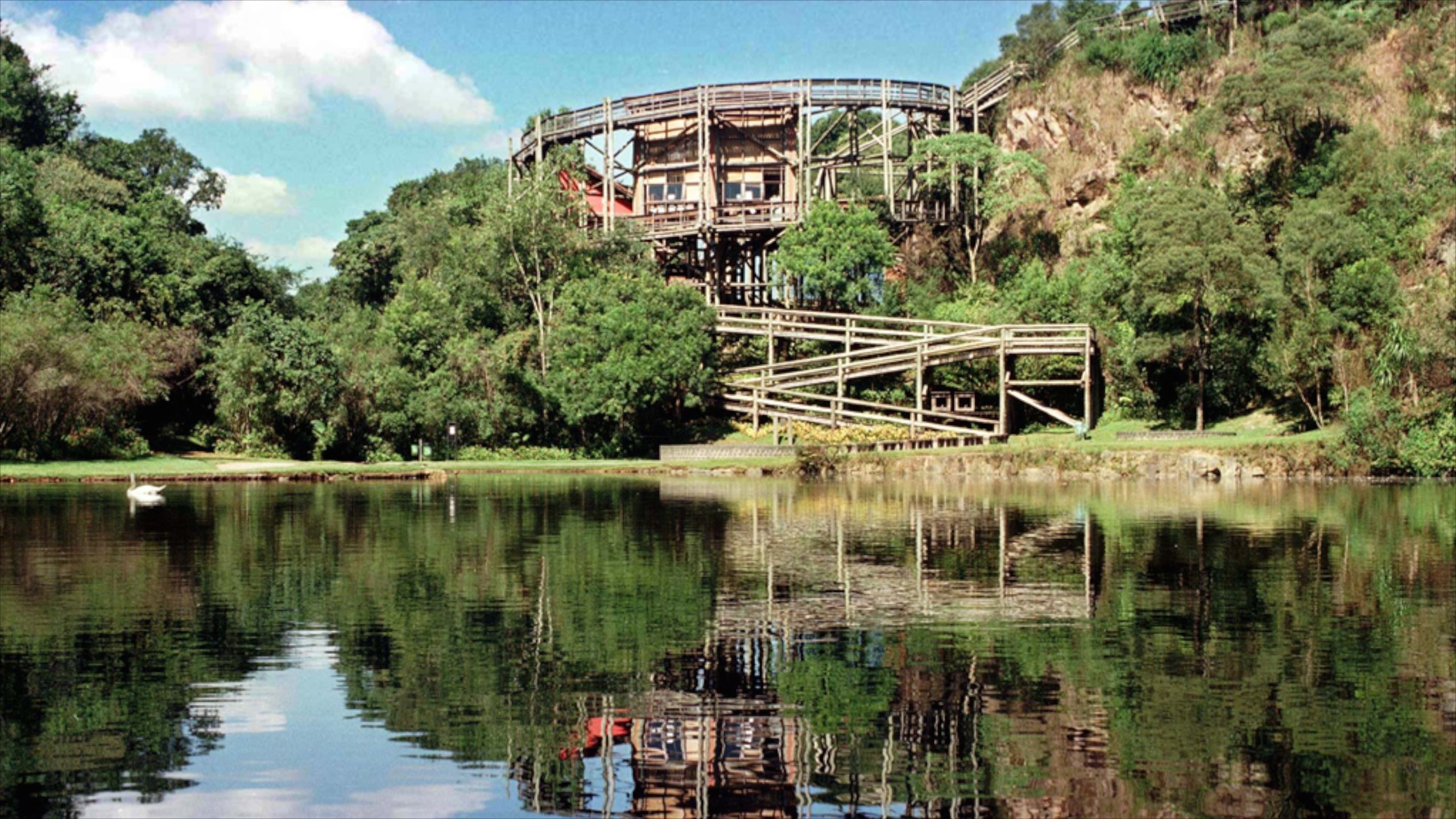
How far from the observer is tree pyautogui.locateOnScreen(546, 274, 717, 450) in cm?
6153

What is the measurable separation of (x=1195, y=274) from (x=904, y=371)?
14771 millimetres

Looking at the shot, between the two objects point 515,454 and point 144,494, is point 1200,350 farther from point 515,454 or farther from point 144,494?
point 144,494

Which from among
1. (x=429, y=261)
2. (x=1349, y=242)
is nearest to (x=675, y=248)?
(x=429, y=261)

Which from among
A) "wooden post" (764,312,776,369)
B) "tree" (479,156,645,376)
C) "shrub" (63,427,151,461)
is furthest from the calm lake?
"tree" (479,156,645,376)

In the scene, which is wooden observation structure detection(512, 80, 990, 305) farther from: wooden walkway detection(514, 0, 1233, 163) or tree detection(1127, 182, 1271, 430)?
tree detection(1127, 182, 1271, 430)

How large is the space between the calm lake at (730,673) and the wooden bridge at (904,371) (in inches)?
1164

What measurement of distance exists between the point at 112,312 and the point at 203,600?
46599mm

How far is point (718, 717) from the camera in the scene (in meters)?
14.4

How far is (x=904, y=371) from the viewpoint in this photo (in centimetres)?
6669

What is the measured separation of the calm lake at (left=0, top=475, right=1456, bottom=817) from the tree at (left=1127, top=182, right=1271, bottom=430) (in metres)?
25.8

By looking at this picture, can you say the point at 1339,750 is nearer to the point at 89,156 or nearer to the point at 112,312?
the point at 112,312

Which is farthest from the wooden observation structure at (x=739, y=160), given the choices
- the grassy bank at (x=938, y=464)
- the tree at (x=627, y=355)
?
the grassy bank at (x=938, y=464)

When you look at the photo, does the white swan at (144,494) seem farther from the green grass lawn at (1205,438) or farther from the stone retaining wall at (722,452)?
the green grass lawn at (1205,438)

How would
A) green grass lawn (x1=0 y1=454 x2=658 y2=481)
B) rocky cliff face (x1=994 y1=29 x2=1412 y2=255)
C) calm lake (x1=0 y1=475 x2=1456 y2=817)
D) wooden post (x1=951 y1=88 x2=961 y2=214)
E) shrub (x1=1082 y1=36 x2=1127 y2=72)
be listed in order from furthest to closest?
wooden post (x1=951 y1=88 x2=961 y2=214) → shrub (x1=1082 y1=36 x2=1127 y2=72) → rocky cliff face (x1=994 y1=29 x2=1412 y2=255) → green grass lawn (x1=0 y1=454 x2=658 y2=481) → calm lake (x1=0 y1=475 x2=1456 y2=817)
